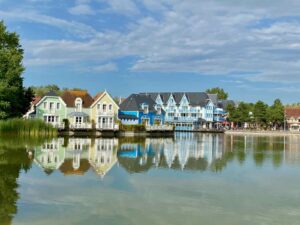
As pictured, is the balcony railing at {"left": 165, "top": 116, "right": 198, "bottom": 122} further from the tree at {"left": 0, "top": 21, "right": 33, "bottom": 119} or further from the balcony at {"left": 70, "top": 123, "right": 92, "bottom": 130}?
the tree at {"left": 0, "top": 21, "right": 33, "bottom": 119}

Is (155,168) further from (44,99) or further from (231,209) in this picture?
(44,99)

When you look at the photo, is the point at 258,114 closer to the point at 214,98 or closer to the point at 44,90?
the point at 214,98

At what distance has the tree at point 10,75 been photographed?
40.7 m

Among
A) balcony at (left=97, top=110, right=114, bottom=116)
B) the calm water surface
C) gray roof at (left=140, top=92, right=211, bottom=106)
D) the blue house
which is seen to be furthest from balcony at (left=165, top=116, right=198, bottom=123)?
the calm water surface

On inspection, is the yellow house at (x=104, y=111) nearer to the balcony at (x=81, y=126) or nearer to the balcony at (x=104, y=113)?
the balcony at (x=104, y=113)

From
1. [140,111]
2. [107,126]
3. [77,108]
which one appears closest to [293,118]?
[140,111]

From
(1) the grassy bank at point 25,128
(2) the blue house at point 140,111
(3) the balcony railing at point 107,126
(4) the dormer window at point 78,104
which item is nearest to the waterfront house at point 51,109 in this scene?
(4) the dormer window at point 78,104

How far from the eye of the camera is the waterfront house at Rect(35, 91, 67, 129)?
2285 inches

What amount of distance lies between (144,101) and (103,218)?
220ft

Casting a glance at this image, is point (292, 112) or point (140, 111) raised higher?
point (292, 112)

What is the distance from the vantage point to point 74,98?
201ft

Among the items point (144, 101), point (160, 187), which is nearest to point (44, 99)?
point (144, 101)

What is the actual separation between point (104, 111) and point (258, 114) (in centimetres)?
5638

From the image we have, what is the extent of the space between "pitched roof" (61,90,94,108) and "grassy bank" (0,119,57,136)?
47.5ft
